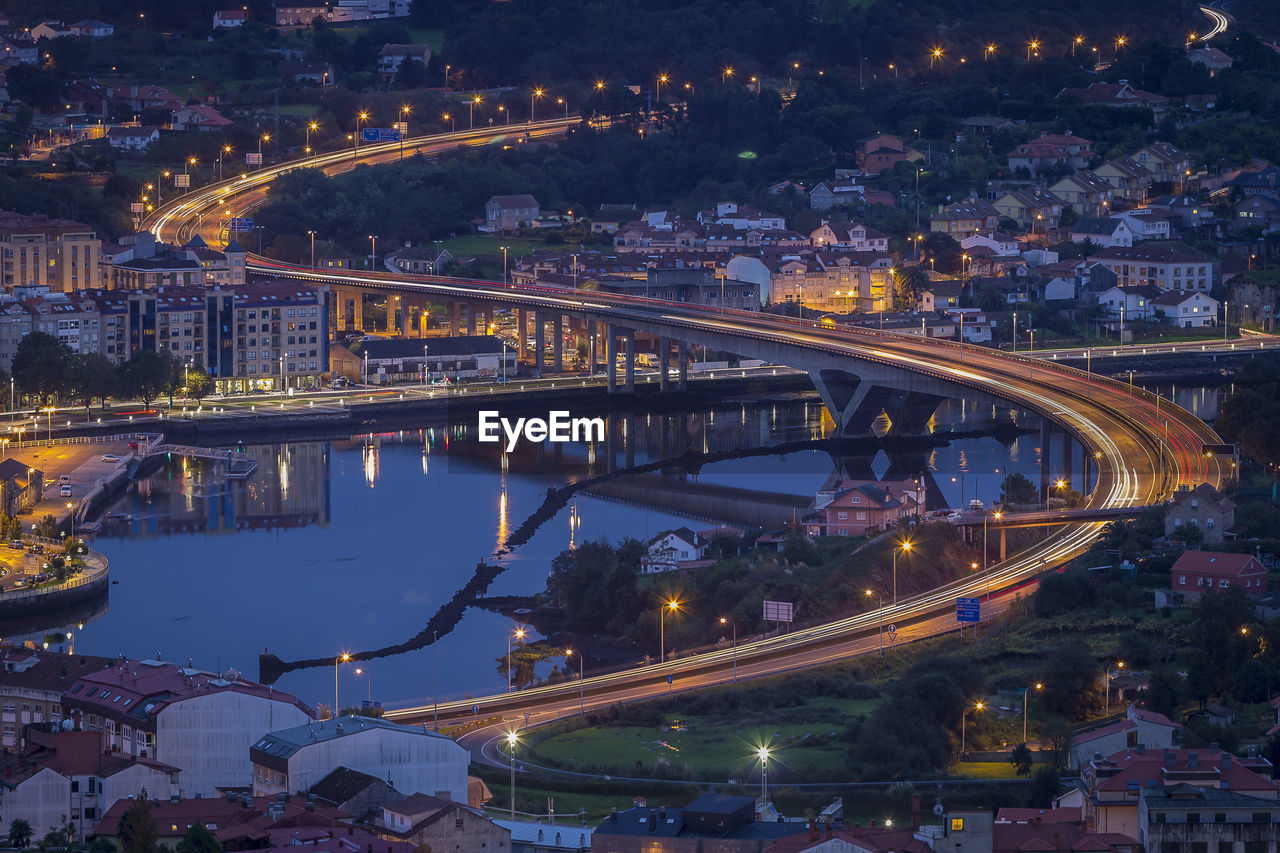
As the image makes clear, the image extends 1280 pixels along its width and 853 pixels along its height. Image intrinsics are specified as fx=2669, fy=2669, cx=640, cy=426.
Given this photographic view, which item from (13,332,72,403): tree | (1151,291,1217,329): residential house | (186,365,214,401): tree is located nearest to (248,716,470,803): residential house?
(13,332,72,403): tree

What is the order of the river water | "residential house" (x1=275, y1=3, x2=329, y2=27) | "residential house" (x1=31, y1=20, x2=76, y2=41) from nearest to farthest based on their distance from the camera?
1. the river water
2. "residential house" (x1=31, y1=20, x2=76, y2=41)
3. "residential house" (x1=275, y1=3, x2=329, y2=27)

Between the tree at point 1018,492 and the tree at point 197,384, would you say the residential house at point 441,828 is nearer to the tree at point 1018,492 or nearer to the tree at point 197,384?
the tree at point 1018,492

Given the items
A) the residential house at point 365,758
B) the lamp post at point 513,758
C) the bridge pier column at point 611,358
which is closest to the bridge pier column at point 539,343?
the bridge pier column at point 611,358

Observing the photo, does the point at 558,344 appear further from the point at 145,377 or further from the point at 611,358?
the point at 145,377

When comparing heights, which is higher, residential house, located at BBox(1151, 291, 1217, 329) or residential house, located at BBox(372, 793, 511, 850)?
residential house, located at BBox(1151, 291, 1217, 329)

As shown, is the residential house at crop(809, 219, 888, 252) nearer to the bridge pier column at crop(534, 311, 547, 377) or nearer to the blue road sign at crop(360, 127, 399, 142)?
the bridge pier column at crop(534, 311, 547, 377)

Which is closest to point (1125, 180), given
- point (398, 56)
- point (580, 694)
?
point (398, 56)

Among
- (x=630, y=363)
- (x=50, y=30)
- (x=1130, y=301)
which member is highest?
(x=50, y=30)
